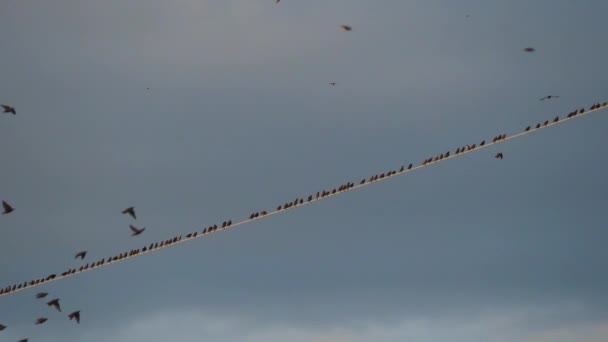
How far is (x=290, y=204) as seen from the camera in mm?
108875

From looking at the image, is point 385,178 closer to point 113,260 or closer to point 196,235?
point 196,235

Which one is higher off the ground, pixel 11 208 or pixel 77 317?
pixel 11 208

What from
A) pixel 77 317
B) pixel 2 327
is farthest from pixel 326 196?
pixel 2 327

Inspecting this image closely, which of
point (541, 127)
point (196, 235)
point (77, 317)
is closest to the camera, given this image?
point (541, 127)

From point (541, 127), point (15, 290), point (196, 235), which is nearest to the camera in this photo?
point (541, 127)

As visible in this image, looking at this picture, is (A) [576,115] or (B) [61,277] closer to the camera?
(A) [576,115]

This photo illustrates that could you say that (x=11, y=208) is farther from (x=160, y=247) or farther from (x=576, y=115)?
(x=576, y=115)

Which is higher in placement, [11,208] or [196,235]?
[11,208]

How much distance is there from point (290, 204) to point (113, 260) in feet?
67.2

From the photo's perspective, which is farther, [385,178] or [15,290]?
[15,290]

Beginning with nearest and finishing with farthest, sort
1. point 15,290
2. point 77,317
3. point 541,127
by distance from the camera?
point 541,127 → point 77,317 → point 15,290

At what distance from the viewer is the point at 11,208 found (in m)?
109

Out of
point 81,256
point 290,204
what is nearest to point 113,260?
point 81,256

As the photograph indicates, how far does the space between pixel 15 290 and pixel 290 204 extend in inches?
1325
